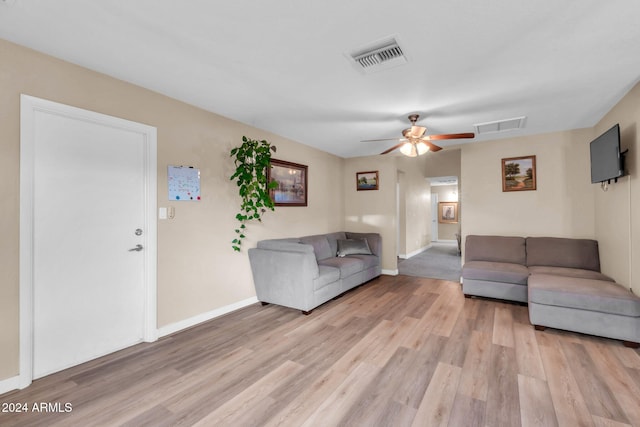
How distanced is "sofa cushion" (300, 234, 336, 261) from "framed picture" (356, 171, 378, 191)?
160 centimetres

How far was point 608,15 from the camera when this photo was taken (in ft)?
5.59

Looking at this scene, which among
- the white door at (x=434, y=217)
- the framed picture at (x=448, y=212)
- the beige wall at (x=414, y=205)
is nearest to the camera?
the beige wall at (x=414, y=205)

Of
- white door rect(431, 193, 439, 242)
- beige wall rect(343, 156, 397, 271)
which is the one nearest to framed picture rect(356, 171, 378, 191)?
beige wall rect(343, 156, 397, 271)

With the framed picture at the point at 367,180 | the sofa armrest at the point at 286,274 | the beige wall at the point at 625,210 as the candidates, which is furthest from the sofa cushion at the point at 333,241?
the beige wall at the point at 625,210

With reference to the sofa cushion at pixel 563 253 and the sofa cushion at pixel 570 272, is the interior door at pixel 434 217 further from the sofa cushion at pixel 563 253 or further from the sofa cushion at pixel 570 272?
the sofa cushion at pixel 570 272

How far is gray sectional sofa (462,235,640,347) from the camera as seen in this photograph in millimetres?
2619

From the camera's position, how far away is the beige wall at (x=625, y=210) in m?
2.73

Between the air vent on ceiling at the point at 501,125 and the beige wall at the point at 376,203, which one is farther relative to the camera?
the beige wall at the point at 376,203

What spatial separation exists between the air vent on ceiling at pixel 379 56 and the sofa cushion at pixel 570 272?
3227mm

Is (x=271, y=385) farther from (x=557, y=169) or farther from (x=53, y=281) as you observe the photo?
(x=557, y=169)

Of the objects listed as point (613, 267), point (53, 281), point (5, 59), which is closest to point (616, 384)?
point (613, 267)

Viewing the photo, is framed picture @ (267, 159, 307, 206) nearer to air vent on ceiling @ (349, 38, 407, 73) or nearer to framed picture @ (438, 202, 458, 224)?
air vent on ceiling @ (349, 38, 407, 73)

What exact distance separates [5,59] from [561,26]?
3787 mm

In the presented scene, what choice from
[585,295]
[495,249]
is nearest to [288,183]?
[495,249]
